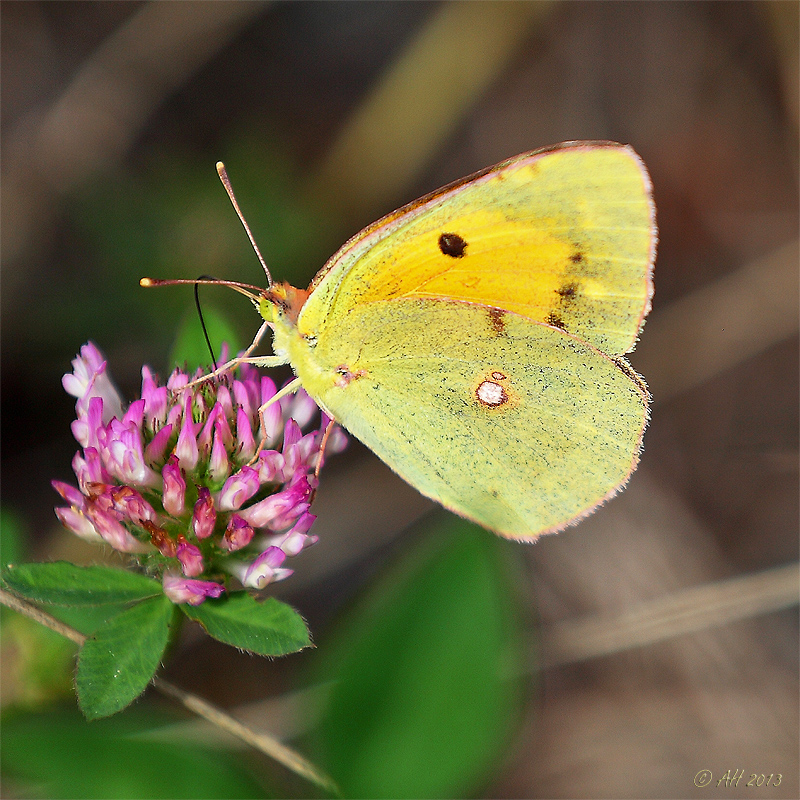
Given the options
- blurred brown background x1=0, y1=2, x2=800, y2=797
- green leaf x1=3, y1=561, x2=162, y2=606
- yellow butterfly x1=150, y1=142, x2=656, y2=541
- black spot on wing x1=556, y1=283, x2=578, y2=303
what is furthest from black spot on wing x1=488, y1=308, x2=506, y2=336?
blurred brown background x1=0, y1=2, x2=800, y2=797

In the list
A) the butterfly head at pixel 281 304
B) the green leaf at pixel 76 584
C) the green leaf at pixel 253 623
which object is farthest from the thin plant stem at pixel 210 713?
the butterfly head at pixel 281 304

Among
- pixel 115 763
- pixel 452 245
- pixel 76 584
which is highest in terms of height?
pixel 452 245

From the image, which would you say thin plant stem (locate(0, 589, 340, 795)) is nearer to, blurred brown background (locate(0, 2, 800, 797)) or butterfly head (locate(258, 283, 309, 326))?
butterfly head (locate(258, 283, 309, 326))

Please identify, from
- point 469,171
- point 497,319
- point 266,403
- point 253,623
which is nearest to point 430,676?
point 253,623

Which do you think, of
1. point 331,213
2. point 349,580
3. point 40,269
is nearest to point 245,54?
point 331,213

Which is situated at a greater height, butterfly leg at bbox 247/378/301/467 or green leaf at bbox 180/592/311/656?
butterfly leg at bbox 247/378/301/467

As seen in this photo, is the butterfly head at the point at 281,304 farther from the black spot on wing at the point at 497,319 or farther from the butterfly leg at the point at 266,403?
the black spot on wing at the point at 497,319

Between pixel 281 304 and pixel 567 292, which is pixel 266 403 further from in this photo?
pixel 567 292
